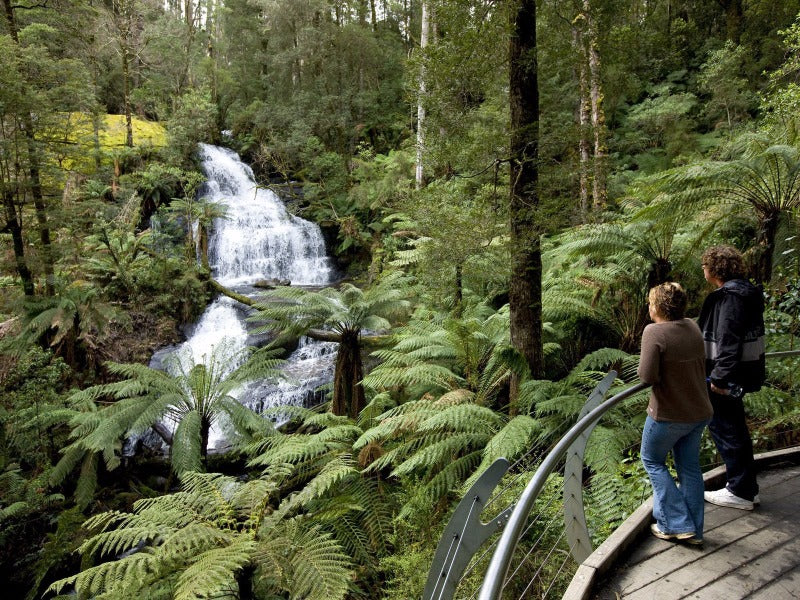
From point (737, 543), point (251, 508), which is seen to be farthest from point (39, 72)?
point (737, 543)

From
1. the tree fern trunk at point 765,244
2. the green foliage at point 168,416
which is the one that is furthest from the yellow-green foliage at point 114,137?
the tree fern trunk at point 765,244

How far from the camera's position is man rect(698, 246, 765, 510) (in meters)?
2.26

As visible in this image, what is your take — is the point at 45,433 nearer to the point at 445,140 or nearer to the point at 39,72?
the point at 39,72

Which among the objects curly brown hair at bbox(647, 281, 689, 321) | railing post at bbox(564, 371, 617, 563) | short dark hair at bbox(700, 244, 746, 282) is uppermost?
short dark hair at bbox(700, 244, 746, 282)

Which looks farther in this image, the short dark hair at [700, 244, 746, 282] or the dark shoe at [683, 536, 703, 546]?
the short dark hair at [700, 244, 746, 282]

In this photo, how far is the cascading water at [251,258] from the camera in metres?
9.59

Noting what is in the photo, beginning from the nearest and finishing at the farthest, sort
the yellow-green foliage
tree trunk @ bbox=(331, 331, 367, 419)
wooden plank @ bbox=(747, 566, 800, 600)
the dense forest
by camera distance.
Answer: wooden plank @ bbox=(747, 566, 800, 600) → the dense forest → tree trunk @ bbox=(331, 331, 367, 419) → the yellow-green foliage

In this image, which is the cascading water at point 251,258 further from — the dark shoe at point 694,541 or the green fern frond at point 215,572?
the dark shoe at point 694,541

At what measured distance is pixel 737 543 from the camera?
2.13 metres

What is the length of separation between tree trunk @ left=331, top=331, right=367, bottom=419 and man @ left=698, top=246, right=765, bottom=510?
4147mm

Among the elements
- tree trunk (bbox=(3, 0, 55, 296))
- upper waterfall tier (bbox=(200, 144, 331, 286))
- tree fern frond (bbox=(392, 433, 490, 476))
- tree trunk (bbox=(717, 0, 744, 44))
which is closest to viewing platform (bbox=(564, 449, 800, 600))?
tree fern frond (bbox=(392, 433, 490, 476))

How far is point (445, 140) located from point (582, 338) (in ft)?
10.1

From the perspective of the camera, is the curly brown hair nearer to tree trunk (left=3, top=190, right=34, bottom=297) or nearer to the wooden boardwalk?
the wooden boardwalk

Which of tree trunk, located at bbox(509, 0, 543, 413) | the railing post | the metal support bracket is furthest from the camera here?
tree trunk, located at bbox(509, 0, 543, 413)
